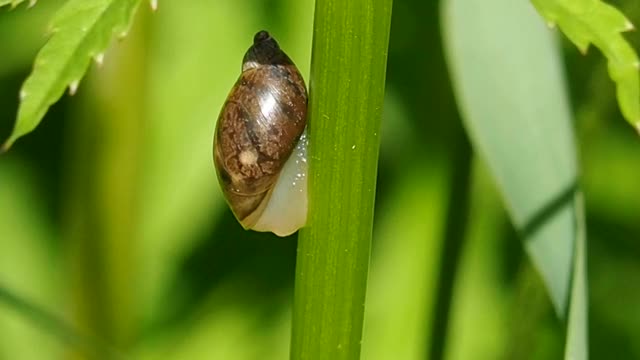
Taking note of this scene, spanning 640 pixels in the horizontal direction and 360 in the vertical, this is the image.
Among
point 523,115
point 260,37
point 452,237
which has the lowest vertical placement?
point 452,237

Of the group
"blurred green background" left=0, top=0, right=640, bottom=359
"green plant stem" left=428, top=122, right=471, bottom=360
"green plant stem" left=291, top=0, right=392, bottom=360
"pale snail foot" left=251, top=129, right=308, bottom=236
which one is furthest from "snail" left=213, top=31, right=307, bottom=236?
"blurred green background" left=0, top=0, right=640, bottom=359

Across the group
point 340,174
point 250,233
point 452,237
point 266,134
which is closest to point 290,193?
point 266,134

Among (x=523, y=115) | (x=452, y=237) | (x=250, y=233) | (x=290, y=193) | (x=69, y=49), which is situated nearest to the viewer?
(x=69, y=49)

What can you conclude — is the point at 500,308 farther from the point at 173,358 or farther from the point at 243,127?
the point at 243,127

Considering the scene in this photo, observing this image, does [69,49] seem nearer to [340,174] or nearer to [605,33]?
[340,174]

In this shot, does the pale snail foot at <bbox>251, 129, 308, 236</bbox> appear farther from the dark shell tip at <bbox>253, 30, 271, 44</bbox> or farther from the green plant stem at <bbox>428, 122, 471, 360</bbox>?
the green plant stem at <bbox>428, 122, 471, 360</bbox>

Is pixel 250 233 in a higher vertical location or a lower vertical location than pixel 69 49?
lower

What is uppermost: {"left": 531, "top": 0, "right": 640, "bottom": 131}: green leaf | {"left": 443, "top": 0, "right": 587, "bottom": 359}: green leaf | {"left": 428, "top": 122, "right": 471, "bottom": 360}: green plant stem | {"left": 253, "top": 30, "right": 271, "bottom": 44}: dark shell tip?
{"left": 253, "top": 30, "right": 271, "bottom": 44}: dark shell tip
